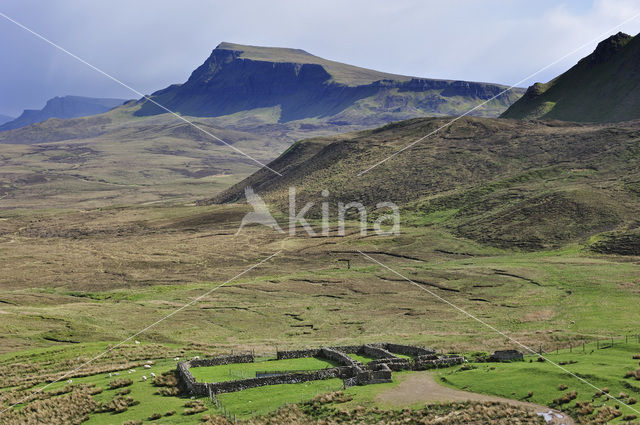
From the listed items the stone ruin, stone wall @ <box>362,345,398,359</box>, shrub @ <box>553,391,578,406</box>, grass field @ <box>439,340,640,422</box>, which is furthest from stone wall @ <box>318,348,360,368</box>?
shrub @ <box>553,391,578,406</box>

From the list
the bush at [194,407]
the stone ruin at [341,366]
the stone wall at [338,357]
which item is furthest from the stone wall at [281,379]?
the bush at [194,407]

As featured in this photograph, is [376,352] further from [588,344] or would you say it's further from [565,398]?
[565,398]

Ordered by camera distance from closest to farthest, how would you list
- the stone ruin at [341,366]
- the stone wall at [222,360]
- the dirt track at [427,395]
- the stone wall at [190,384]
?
the dirt track at [427,395]
the stone wall at [190,384]
the stone ruin at [341,366]
the stone wall at [222,360]

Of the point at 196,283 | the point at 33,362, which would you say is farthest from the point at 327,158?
the point at 33,362

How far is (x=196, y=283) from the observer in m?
97.1

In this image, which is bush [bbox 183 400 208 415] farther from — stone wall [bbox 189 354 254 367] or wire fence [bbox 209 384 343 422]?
stone wall [bbox 189 354 254 367]

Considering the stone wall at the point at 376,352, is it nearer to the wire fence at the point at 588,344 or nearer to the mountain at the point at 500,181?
the wire fence at the point at 588,344

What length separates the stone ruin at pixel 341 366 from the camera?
38594mm

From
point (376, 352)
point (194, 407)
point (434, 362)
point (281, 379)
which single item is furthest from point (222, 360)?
point (434, 362)

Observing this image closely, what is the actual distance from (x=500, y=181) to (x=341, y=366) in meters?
115

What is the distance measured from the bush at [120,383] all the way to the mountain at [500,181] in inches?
3130

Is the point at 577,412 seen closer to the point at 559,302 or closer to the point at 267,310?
the point at 559,302

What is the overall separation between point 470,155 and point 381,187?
28294 mm

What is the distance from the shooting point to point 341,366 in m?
42.6
